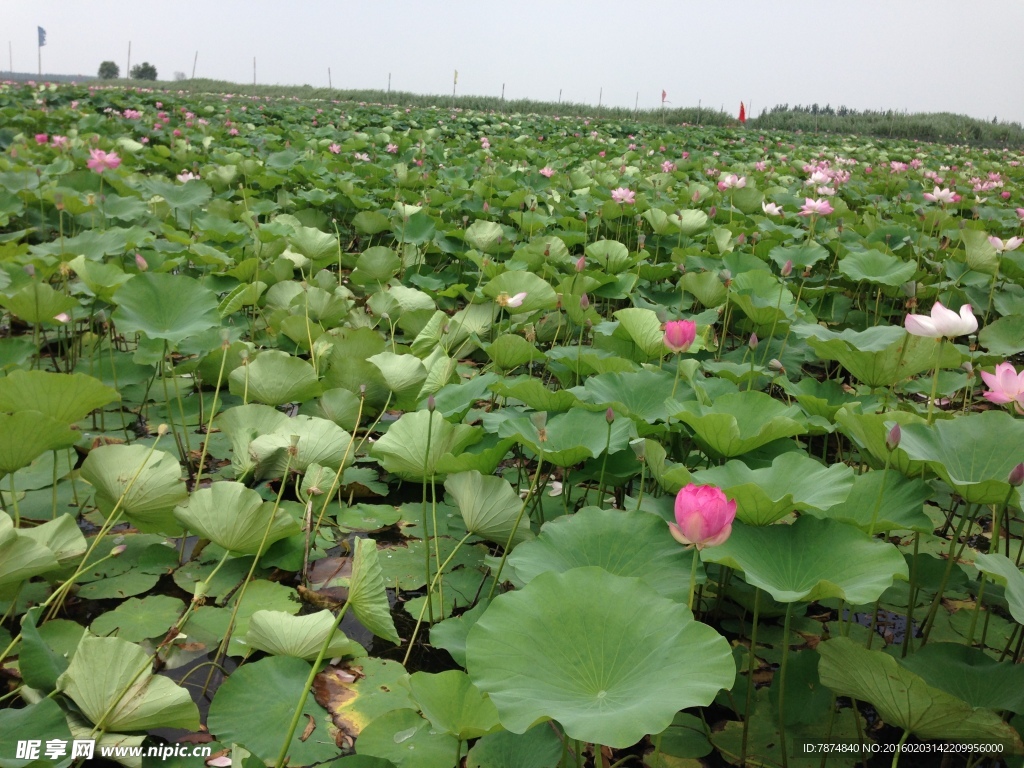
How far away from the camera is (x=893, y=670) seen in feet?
2.90

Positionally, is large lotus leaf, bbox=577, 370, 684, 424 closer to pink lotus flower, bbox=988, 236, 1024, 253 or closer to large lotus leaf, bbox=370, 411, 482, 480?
large lotus leaf, bbox=370, 411, 482, 480

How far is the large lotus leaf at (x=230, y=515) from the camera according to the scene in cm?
131

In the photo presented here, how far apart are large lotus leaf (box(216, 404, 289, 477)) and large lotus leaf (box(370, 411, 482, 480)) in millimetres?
334

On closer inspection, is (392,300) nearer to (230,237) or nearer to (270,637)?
(230,237)

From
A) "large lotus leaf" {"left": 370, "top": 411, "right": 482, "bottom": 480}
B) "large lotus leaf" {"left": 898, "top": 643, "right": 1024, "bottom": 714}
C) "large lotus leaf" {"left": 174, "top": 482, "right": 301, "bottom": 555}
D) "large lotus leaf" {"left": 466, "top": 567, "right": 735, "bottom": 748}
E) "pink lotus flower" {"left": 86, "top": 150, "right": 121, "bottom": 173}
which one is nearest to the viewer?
"large lotus leaf" {"left": 466, "top": 567, "right": 735, "bottom": 748}

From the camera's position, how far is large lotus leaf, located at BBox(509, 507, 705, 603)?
1.08 metres

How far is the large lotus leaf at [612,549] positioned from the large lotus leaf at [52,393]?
0.89 m

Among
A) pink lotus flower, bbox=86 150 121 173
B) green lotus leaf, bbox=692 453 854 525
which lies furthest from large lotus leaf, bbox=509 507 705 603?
pink lotus flower, bbox=86 150 121 173

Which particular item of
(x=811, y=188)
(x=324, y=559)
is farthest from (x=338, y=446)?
(x=811, y=188)

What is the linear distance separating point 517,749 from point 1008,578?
680mm

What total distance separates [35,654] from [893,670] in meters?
1.13

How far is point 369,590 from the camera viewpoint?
1.02m

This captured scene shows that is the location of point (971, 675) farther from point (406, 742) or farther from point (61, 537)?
point (61, 537)

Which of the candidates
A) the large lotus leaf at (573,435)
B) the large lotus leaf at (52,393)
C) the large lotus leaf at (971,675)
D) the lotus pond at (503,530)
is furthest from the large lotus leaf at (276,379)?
the large lotus leaf at (971,675)
